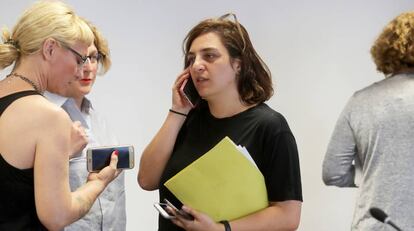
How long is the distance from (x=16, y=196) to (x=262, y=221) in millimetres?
615

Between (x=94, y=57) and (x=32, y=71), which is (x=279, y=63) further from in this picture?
(x=32, y=71)

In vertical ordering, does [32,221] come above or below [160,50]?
below

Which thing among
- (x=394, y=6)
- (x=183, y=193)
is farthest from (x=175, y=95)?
(x=394, y=6)

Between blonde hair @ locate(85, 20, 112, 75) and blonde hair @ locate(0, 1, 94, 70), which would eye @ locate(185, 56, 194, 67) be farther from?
blonde hair @ locate(0, 1, 94, 70)

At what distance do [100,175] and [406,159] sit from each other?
88 cm

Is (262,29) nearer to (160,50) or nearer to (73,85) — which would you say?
(160,50)

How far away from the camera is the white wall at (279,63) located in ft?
7.61

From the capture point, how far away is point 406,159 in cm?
152

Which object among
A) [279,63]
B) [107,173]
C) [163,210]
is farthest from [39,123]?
[279,63]

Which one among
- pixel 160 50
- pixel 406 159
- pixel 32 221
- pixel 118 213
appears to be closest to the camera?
pixel 32 221

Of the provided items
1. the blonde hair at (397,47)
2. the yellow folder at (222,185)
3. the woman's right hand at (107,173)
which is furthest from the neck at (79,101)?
the blonde hair at (397,47)

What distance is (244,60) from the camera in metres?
1.55

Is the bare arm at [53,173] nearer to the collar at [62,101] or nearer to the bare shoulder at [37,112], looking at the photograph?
the bare shoulder at [37,112]

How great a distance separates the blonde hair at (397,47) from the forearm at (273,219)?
0.59m
